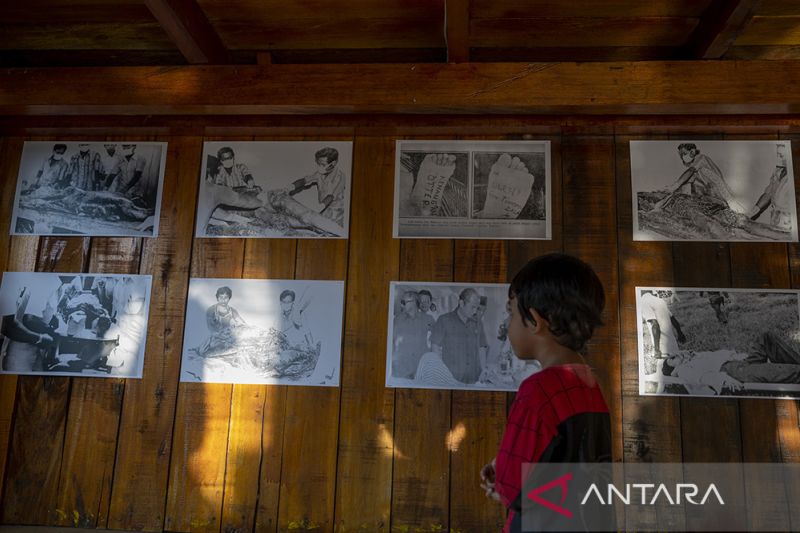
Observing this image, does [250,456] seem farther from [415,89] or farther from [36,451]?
[415,89]

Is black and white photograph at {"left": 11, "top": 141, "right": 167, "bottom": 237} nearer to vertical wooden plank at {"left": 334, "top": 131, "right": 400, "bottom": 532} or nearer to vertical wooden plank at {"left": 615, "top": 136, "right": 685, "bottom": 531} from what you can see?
vertical wooden plank at {"left": 334, "top": 131, "right": 400, "bottom": 532}

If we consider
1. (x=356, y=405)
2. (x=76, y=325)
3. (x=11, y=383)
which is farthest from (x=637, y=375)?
(x=11, y=383)

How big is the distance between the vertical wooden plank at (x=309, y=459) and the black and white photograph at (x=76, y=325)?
0.69 metres

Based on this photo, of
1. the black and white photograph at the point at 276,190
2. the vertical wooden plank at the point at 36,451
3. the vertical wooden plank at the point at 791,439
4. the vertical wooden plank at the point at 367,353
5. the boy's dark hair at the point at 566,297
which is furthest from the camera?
the black and white photograph at the point at 276,190

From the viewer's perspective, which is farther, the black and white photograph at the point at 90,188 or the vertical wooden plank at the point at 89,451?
the black and white photograph at the point at 90,188

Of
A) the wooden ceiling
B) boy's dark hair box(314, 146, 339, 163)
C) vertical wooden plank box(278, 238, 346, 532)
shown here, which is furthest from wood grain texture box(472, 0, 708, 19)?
vertical wooden plank box(278, 238, 346, 532)

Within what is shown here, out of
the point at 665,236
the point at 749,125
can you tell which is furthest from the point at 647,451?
the point at 749,125

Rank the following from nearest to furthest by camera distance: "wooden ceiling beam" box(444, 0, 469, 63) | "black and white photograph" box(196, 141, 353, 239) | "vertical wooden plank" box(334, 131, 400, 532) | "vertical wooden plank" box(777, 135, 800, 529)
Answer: "wooden ceiling beam" box(444, 0, 469, 63), "vertical wooden plank" box(777, 135, 800, 529), "vertical wooden plank" box(334, 131, 400, 532), "black and white photograph" box(196, 141, 353, 239)

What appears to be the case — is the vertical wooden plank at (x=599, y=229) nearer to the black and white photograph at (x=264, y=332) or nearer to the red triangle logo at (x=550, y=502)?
the black and white photograph at (x=264, y=332)

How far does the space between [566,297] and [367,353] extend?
145 centimetres

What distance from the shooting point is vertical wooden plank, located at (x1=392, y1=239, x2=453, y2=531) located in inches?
95.0

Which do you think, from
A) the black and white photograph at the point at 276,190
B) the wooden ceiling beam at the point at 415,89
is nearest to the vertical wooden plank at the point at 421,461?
the black and white photograph at the point at 276,190

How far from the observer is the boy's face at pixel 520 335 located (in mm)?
1266

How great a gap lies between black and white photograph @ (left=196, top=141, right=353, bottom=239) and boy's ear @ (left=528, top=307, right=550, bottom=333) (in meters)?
1.51
